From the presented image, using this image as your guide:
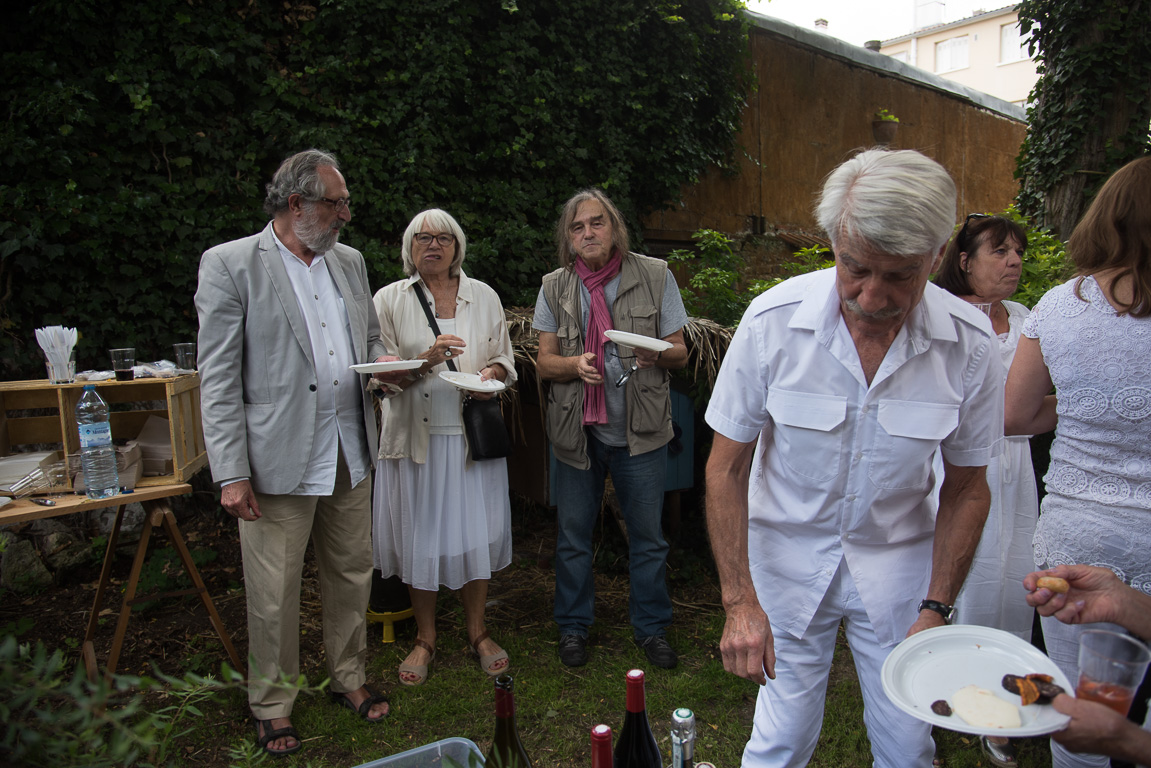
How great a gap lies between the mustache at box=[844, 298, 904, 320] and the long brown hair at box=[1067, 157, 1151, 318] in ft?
2.80

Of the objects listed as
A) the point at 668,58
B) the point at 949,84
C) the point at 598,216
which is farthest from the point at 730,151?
the point at 949,84

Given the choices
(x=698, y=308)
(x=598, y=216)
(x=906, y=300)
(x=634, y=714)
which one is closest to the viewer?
(x=906, y=300)

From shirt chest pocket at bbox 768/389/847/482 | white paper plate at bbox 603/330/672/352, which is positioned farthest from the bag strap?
shirt chest pocket at bbox 768/389/847/482

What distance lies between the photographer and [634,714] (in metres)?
1.70

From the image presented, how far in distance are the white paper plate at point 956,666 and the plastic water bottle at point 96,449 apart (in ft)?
9.65

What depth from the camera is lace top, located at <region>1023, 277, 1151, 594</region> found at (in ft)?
6.25

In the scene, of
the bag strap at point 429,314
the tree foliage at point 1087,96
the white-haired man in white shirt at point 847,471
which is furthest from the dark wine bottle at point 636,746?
the tree foliage at point 1087,96

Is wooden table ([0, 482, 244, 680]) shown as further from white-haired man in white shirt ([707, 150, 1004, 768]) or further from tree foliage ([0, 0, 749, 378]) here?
white-haired man in white shirt ([707, 150, 1004, 768])

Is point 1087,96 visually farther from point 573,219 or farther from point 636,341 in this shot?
Result: point 636,341

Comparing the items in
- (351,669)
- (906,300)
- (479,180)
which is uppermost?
(479,180)

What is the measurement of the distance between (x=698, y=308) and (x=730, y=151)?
3885 mm

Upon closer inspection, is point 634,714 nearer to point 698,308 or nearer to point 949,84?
point 698,308

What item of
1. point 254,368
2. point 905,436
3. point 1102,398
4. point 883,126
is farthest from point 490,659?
point 883,126

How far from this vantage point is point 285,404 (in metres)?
2.82
